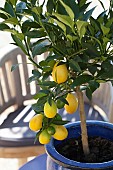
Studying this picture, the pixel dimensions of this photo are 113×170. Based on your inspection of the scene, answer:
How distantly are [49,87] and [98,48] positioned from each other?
0.38ft

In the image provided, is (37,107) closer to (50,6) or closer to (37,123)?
(37,123)

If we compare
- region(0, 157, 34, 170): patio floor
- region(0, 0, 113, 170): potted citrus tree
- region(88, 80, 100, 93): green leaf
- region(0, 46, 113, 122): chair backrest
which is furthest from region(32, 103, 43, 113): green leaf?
region(0, 157, 34, 170): patio floor

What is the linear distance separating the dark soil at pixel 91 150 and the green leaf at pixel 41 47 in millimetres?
236

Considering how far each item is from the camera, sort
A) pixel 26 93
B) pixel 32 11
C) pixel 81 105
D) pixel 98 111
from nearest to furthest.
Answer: pixel 32 11 < pixel 81 105 < pixel 98 111 < pixel 26 93

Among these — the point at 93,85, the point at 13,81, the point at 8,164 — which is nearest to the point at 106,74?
the point at 93,85

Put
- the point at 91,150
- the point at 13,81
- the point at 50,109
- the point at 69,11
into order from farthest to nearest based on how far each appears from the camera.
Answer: the point at 13,81 → the point at 91,150 → the point at 50,109 → the point at 69,11

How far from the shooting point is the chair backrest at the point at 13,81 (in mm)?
1621

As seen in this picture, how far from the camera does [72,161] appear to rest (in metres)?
0.69

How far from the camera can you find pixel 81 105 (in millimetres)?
734

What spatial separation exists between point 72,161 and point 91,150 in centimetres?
9

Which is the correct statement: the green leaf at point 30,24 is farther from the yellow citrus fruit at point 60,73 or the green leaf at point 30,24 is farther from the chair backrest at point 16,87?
the chair backrest at point 16,87

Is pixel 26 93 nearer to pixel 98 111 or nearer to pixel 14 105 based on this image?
pixel 14 105

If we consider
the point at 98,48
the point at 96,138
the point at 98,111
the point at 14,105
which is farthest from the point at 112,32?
the point at 14,105

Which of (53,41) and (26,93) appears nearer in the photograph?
(53,41)
